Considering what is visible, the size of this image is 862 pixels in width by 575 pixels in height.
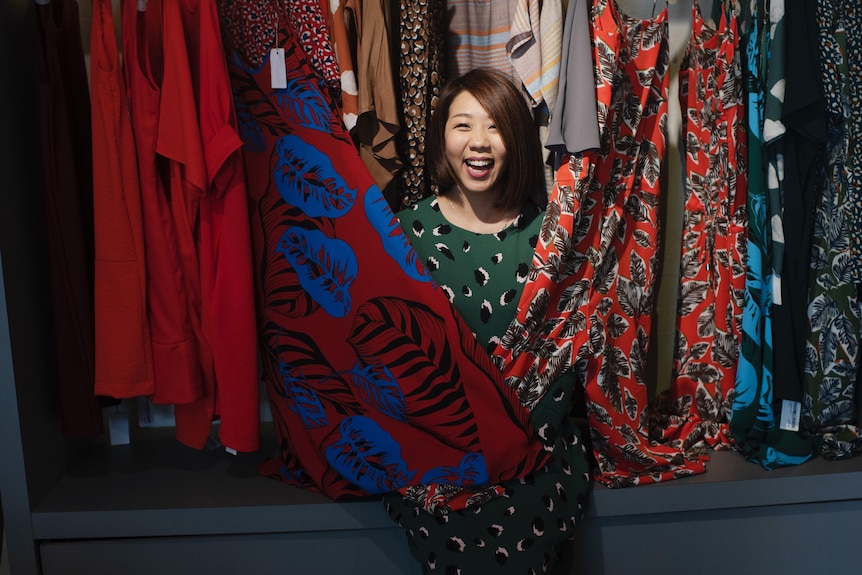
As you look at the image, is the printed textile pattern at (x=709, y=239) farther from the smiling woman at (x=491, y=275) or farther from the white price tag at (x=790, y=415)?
the smiling woman at (x=491, y=275)

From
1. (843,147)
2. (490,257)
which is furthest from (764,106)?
(490,257)

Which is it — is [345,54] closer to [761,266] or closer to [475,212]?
[475,212]

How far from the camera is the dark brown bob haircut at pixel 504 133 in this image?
1658 mm

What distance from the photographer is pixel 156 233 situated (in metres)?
1.65

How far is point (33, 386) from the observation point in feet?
5.58

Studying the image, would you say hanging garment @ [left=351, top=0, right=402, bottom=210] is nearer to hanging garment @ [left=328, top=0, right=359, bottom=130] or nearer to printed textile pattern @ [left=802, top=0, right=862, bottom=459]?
hanging garment @ [left=328, top=0, right=359, bottom=130]

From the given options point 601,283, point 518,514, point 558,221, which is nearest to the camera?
point 518,514

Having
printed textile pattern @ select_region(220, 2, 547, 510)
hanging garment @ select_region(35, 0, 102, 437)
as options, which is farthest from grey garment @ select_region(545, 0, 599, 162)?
hanging garment @ select_region(35, 0, 102, 437)

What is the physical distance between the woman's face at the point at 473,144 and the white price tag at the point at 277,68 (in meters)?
0.42

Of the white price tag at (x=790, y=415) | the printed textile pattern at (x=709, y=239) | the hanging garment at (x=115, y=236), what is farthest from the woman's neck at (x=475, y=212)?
the white price tag at (x=790, y=415)

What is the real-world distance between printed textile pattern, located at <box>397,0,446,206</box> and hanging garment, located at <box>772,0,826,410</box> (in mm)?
865

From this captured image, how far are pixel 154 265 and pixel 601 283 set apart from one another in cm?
112

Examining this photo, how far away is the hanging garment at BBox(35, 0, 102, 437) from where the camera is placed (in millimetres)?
1631

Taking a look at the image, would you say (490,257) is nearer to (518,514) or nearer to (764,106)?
(518,514)
